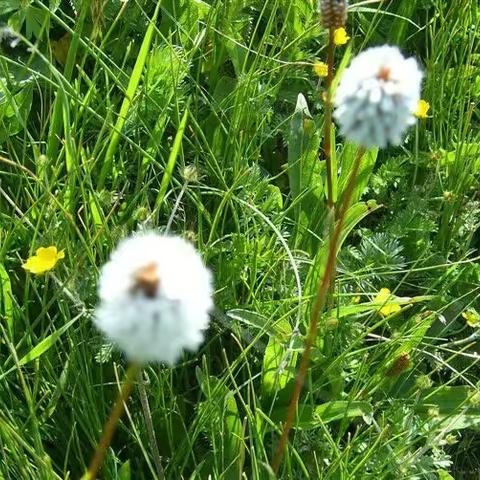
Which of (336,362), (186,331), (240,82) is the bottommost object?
(336,362)

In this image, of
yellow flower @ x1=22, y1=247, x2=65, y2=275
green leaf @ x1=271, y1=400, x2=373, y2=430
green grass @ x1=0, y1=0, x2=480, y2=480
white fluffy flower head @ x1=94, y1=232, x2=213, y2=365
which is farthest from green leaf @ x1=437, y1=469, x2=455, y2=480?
white fluffy flower head @ x1=94, y1=232, x2=213, y2=365

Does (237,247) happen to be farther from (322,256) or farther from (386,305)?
(386,305)

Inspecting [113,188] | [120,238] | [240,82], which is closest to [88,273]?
[120,238]

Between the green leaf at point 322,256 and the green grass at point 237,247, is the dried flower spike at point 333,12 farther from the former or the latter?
the green leaf at point 322,256

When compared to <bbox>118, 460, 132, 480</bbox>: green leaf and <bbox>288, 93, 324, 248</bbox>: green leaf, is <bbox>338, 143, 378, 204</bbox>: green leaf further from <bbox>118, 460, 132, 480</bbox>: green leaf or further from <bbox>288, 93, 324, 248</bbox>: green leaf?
<bbox>118, 460, 132, 480</bbox>: green leaf

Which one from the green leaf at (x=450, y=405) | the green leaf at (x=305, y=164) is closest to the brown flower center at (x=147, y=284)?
the green leaf at (x=450, y=405)

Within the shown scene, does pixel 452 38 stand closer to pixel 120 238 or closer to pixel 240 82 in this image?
pixel 240 82

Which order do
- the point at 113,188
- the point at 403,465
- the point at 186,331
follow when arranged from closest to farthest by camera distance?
the point at 186,331
the point at 403,465
the point at 113,188

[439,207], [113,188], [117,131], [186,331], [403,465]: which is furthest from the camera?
[439,207]
